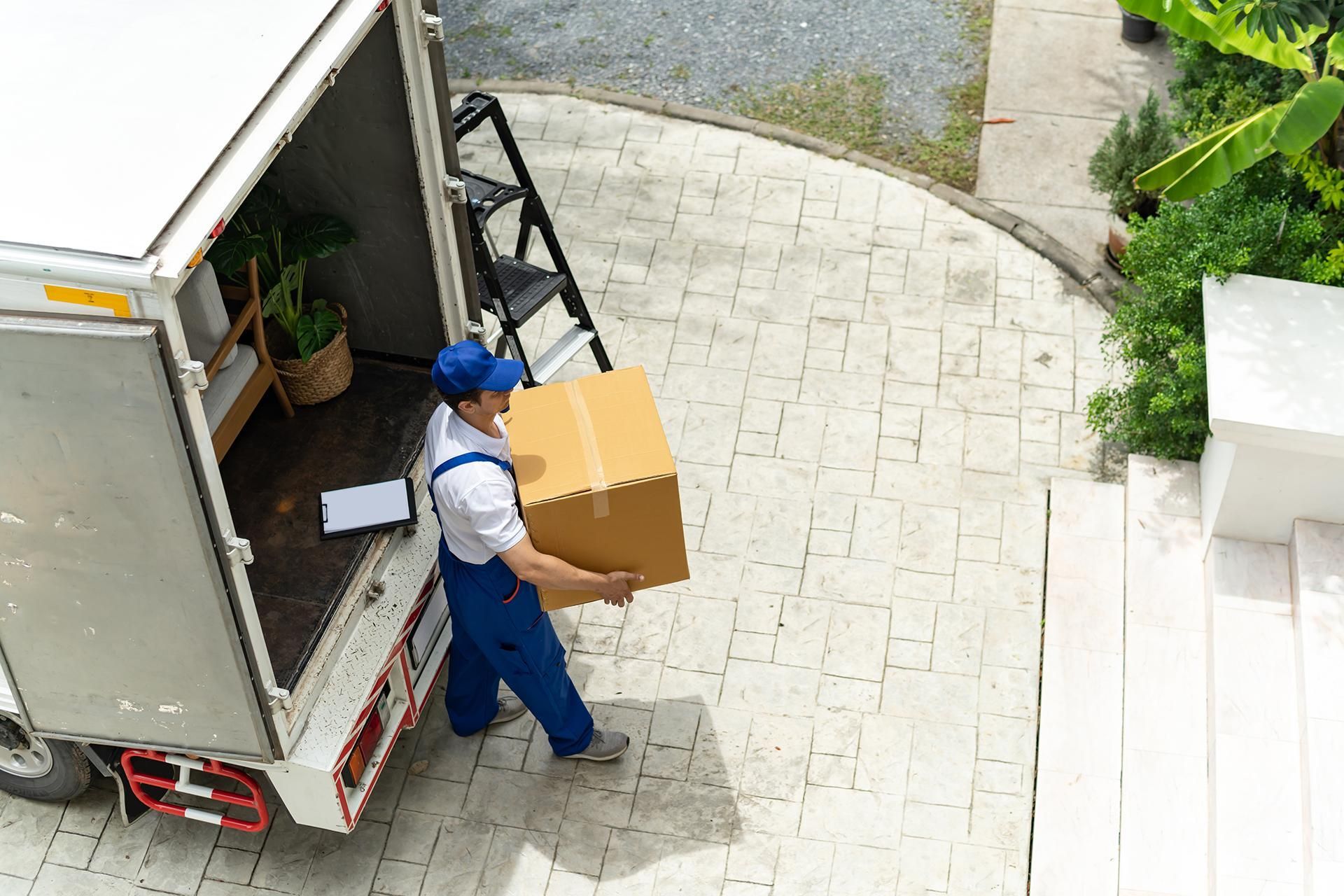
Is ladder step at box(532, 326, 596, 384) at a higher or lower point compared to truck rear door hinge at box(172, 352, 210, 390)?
lower

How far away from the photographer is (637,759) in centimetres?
588

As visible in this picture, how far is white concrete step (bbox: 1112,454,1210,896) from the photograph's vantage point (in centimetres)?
547

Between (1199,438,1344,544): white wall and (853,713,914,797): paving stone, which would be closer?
(853,713,914,797): paving stone

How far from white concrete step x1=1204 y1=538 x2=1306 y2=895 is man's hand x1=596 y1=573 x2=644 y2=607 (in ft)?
8.25

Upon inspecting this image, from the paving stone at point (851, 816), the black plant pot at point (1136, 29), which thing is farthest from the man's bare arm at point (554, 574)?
the black plant pot at point (1136, 29)

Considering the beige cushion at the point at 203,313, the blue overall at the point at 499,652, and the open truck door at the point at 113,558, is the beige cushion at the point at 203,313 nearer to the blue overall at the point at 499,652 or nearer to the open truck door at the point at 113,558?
the blue overall at the point at 499,652

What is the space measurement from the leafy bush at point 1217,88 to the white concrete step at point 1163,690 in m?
2.00

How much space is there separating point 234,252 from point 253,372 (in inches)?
21.4

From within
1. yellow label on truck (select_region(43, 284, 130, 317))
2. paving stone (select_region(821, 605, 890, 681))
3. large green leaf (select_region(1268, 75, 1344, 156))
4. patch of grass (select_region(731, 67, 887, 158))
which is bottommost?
paving stone (select_region(821, 605, 890, 681))

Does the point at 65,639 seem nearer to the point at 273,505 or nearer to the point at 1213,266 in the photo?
the point at 273,505

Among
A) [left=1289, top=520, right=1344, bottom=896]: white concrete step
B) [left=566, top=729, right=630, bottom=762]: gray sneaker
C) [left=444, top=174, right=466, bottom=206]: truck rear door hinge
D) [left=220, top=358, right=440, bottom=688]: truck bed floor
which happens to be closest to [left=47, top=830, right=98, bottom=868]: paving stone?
[left=220, top=358, right=440, bottom=688]: truck bed floor

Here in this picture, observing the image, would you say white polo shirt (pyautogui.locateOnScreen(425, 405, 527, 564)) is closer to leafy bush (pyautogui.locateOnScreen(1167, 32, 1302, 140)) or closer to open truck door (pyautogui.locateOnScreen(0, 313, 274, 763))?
open truck door (pyautogui.locateOnScreen(0, 313, 274, 763))

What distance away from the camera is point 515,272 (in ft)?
21.9

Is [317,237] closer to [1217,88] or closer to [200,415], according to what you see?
[200,415]
